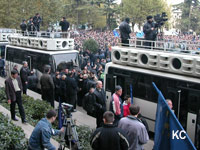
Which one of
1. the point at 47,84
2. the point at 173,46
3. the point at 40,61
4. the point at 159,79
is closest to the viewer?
the point at 159,79

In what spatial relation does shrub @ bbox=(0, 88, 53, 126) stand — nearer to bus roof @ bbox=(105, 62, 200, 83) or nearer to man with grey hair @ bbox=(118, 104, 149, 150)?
bus roof @ bbox=(105, 62, 200, 83)

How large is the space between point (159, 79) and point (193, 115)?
163 centimetres

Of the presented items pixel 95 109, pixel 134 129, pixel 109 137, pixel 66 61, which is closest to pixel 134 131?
pixel 134 129

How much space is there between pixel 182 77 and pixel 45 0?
95.1 feet

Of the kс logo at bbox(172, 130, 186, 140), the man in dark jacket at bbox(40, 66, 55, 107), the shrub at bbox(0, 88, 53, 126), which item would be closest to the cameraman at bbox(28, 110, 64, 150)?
the kс logo at bbox(172, 130, 186, 140)

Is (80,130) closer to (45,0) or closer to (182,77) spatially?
(182,77)

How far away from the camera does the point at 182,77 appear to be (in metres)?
8.66

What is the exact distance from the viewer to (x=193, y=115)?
818 centimetres

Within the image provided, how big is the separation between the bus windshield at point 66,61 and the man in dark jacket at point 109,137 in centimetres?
992

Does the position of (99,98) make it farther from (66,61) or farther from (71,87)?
(66,61)

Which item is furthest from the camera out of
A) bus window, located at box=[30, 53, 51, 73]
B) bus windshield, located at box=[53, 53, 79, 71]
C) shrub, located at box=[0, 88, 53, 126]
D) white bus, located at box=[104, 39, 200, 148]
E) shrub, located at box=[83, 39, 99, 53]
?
shrub, located at box=[83, 39, 99, 53]

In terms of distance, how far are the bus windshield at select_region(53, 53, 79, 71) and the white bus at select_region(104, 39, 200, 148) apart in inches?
165

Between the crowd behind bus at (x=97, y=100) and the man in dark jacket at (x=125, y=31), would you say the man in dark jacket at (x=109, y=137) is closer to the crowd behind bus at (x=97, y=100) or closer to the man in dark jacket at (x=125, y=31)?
the crowd behind bus at (x=97, y=100)

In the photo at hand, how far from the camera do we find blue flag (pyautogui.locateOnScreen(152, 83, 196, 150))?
491 centimetres
